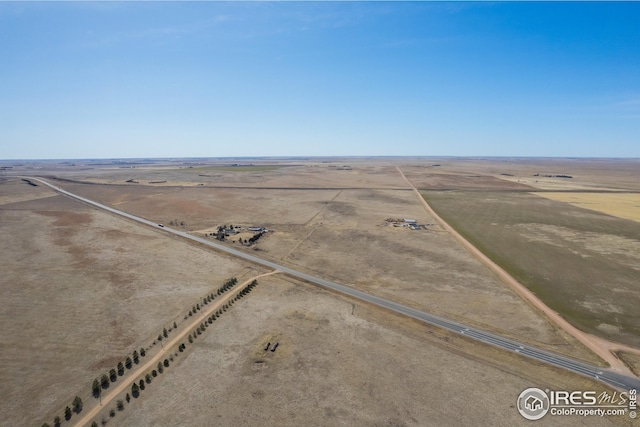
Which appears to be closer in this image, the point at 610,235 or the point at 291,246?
the point at 291,246

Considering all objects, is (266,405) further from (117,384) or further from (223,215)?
(223,215)

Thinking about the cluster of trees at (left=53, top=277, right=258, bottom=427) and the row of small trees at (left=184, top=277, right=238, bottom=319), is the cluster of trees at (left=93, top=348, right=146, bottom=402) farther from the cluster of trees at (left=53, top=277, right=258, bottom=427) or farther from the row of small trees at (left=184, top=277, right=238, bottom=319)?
the row of small trees at (left=184, top=277, right=238, bottom=319)

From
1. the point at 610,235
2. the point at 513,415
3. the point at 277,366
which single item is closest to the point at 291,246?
the point at 277,366

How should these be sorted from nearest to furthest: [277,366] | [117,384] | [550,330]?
[117,384], [277,366], [550,330]

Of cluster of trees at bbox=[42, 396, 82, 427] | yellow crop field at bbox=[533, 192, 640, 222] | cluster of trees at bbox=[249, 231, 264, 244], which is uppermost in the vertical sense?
yellow crop field at bbox=[533, 192, 640, 222]

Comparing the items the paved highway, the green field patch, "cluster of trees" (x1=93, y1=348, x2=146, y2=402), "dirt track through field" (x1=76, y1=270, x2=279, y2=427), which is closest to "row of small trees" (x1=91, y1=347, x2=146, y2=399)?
"cluster of trees" (x1=93, y1=348, x2=146, y2=402)

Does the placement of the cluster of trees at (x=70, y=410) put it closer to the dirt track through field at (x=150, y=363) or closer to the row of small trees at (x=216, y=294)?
the dirt track through field at (x=150, y=363)

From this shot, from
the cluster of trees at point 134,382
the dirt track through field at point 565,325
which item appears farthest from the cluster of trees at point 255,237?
the dirt track through field at point 565,325
